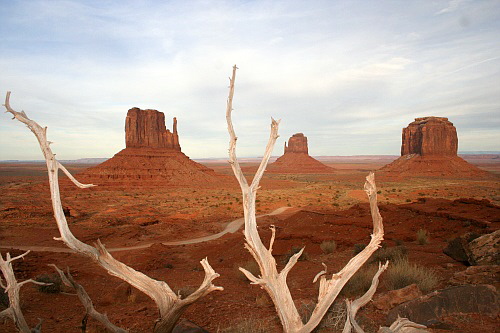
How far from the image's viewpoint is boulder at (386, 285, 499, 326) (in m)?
4.29

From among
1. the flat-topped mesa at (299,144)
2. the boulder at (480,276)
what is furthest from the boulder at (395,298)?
the flat-topped mesa at (299,144)

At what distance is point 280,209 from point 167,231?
446 inches

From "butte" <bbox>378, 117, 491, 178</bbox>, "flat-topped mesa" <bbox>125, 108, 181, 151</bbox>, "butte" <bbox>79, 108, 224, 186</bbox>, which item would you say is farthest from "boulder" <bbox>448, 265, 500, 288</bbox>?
"butte" <bbox>378, 117, 491, 178</bbox>

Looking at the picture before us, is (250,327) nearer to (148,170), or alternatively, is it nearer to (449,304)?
(449,304)

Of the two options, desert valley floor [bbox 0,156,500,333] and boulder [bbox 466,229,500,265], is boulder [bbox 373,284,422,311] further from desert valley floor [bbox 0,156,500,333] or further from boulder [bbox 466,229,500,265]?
boulder [bbox 466,229,500,265]

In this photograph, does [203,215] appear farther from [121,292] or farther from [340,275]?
[340,275]

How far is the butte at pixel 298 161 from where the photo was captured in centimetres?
10381

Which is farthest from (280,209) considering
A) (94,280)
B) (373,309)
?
(373,309)

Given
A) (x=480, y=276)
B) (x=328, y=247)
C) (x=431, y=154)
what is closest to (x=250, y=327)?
(x=480, y=276)

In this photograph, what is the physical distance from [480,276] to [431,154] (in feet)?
278

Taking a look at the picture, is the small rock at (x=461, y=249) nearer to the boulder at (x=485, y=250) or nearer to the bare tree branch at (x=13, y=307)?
the boulder at (x=485, y=250)

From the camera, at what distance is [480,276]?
5238 millimetres

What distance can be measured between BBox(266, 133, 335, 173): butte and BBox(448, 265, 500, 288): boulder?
95.7m

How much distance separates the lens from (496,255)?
19.9 feet
